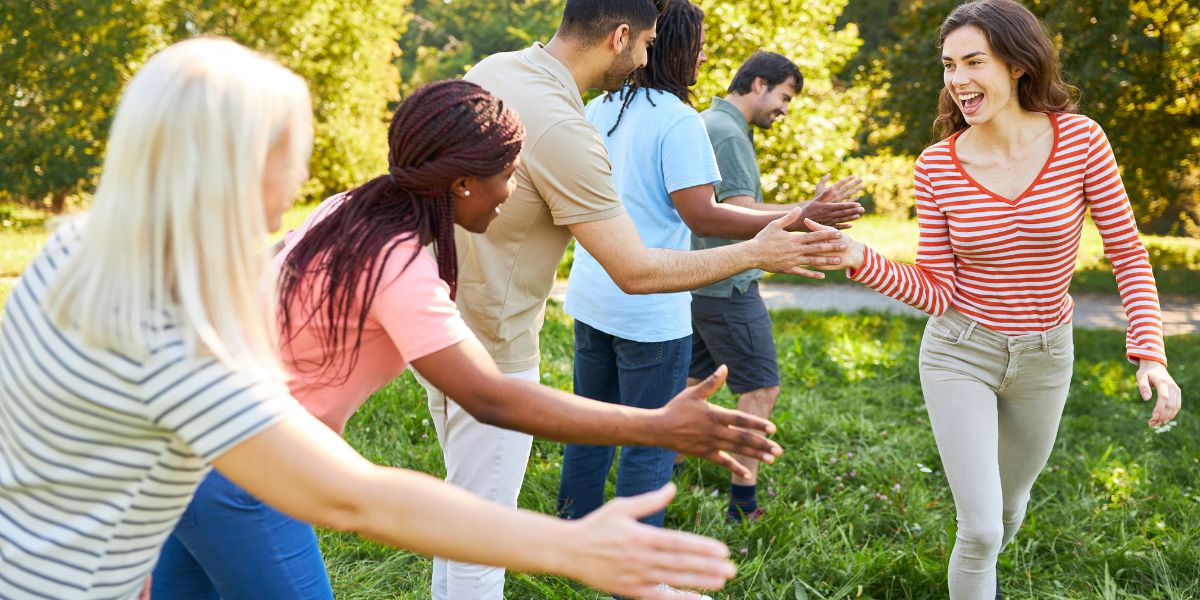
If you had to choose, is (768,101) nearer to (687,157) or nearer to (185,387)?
(687,157)

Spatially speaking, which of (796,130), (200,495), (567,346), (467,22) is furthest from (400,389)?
(467,22)

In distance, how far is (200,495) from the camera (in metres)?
2.10

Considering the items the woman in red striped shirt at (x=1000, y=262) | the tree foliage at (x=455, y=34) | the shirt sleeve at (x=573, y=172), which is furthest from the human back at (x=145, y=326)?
the tree foliage at (x=455, y=34)

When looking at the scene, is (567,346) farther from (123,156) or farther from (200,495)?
(123,156)

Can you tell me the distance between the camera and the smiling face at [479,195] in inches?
91.1

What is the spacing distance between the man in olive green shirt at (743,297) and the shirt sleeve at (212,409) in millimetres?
3328

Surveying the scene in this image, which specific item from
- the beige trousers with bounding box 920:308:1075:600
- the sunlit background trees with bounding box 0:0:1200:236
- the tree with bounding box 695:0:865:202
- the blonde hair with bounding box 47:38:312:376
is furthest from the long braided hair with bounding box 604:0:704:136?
the sunlit background trees with bounding box 0:0:1200:236

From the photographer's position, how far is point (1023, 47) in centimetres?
336

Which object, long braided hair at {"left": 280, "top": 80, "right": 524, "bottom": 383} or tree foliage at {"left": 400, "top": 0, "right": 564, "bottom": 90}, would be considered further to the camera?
tree foliage at {"left": 400, "top": 0, "right": 564, "bottom": 90}

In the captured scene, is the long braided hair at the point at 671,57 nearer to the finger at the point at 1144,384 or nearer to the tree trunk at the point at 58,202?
the finger at the point at 1144,384

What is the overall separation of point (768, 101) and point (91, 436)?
4.27m

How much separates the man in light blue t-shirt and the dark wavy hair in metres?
0.96

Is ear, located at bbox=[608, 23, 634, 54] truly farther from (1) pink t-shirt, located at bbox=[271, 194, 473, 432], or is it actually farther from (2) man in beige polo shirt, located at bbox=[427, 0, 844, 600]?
(1) pink t-shirt, located at bbox=[271, 194, 473, 432]

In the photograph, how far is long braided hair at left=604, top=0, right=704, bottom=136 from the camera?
13.4ft
